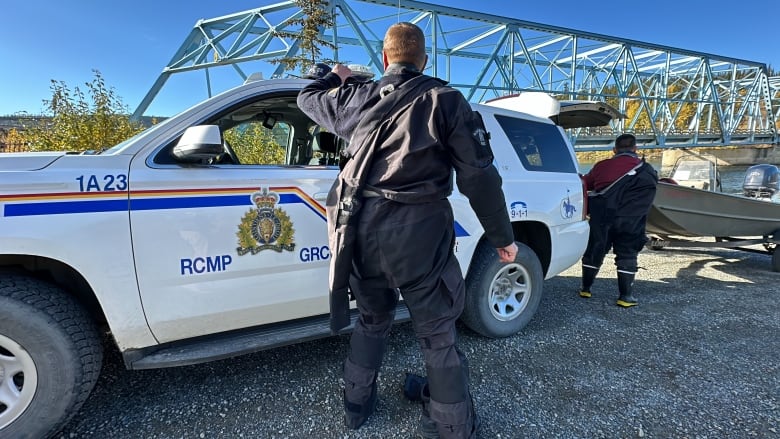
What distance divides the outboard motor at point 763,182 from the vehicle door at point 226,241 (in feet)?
24.5

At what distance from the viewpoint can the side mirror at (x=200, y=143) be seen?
1859 millimetres

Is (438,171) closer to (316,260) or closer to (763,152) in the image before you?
(316,260)

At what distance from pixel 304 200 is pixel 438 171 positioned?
2.93 feet

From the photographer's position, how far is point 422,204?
1694mm

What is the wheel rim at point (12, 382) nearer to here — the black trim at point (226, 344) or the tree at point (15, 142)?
the black trim at point (226, 344)

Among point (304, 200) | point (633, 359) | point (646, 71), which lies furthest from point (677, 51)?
point (304, 200)

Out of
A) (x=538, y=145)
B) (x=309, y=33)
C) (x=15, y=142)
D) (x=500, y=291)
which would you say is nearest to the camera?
(x=500, y=291)

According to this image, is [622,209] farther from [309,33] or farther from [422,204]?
[309,33]

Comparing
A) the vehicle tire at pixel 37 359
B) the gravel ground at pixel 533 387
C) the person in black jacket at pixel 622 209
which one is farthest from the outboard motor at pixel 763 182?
the vehicle tire at pixel 37 359

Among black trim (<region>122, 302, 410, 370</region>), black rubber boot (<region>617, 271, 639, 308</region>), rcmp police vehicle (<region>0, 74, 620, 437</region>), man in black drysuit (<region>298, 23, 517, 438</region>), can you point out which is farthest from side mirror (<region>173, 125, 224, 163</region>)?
black rubber boot (<region>617, 271, 639, 308</region>)

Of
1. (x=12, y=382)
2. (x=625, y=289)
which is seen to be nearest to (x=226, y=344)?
(x=12, y=382)

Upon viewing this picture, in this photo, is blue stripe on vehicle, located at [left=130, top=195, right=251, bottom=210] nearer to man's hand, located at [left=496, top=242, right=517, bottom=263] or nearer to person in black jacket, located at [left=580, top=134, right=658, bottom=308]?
man's hand, located at [left=496, top=242, right=517, bottom=263]

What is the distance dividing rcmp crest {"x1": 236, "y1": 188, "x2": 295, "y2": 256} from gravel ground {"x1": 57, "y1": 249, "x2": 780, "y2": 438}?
0.92 meters

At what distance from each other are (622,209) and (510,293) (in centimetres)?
183
